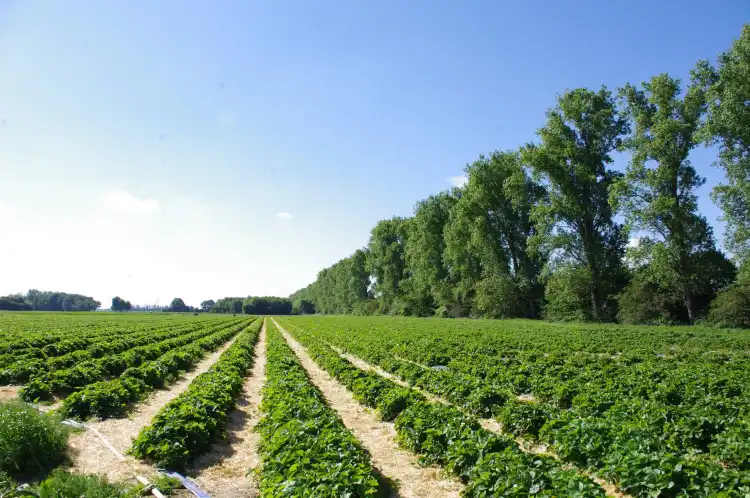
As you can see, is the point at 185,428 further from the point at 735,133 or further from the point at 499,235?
the point at 499,235

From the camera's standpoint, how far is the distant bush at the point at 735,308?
1233 inches

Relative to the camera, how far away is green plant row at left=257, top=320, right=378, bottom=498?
6.29 metres

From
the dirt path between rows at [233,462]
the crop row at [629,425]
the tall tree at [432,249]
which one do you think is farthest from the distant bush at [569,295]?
the dirt path between rows at [233,462]

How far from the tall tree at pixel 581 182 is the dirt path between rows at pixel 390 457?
36083 millimetres

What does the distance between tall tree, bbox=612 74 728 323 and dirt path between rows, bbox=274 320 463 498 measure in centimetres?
3134

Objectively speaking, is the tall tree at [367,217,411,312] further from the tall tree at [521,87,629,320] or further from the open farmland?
the open farmland

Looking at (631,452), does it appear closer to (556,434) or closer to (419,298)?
(556,434)

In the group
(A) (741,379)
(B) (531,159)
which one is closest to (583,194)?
(B) (531,159)

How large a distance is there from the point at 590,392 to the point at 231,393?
11021 millimetres

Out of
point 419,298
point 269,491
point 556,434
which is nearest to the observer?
point 269,491

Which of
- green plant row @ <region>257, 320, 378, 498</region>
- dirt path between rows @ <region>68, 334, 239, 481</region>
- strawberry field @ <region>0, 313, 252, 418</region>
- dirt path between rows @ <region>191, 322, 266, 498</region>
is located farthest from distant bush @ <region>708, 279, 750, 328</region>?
dirt path between rows @ <region>68, 334, 239, 481</region>

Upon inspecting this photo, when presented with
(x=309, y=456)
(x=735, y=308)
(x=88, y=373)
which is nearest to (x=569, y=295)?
(x=735, y=308)

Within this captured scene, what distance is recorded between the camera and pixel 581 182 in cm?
4475

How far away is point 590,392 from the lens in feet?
38.5
